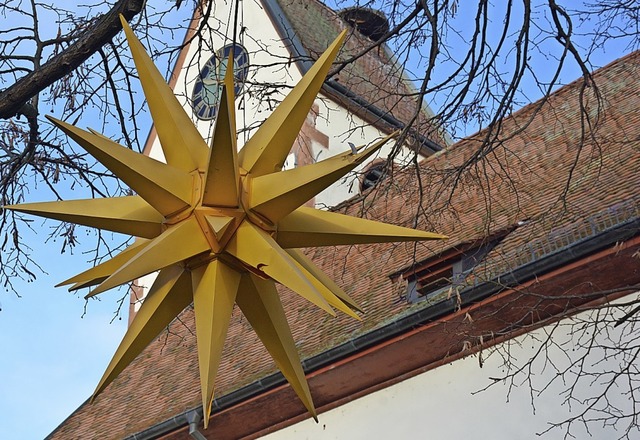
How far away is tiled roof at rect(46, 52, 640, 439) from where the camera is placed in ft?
26.0

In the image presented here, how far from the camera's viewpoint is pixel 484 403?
7879 millimetres

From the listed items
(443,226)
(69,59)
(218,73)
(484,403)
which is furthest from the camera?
(443,226)

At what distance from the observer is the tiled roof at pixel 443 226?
791 cm

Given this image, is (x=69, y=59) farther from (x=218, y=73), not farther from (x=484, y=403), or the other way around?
(x=484, y=403)

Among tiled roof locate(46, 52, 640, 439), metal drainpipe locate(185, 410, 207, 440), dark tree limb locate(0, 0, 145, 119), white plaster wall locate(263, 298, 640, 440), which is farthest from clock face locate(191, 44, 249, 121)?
metal drainpipe locate(185, 410, 207, 440)

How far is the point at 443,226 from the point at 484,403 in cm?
197

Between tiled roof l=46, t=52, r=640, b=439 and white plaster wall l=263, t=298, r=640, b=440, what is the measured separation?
56 centimetres

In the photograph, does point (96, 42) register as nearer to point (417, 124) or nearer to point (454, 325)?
point (417, 124)

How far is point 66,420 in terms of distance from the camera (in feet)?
41.1

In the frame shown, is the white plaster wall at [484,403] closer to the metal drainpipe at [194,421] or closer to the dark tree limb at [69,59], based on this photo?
the metal drainpipe at [194,421]

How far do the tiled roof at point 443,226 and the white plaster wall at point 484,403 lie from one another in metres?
0.56

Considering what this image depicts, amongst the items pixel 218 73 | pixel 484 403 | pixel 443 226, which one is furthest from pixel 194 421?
pixel 218 73

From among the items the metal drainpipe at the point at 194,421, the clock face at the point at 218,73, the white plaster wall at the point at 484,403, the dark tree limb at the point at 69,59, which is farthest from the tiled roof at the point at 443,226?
the dark tree limb at the point at 69,59

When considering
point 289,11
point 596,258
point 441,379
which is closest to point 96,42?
point 596,258
